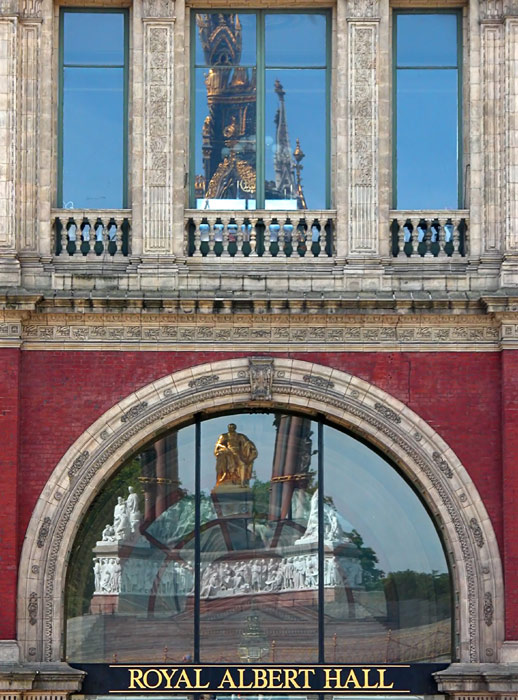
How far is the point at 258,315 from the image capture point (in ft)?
83.3

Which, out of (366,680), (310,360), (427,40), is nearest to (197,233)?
Answer: (310,360)

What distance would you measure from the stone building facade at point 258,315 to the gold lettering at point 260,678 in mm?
2156

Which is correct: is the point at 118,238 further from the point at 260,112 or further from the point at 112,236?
the point at 260,112

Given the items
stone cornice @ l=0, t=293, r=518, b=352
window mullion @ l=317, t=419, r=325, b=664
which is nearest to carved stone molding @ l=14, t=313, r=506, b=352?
stone cornice @ l=0, t=293, r=518, b=352

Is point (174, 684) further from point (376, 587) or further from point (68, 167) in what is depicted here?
point (68, 167)

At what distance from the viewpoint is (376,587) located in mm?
25578

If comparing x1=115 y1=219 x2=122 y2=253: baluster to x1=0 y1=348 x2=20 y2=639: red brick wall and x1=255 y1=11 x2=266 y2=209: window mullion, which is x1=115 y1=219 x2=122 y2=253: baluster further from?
x1=0 y1=348 x2=20 y2=639: red brick wall

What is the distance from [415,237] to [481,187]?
1043mm

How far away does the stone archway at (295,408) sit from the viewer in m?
25.0

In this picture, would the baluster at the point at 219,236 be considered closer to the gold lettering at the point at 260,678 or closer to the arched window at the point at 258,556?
the arched window at the point at 258,556

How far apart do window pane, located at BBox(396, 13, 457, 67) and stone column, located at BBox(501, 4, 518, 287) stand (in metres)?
0.95

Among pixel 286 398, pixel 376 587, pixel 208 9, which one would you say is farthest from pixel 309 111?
pixel 376 587

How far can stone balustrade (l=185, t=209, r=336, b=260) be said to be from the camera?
25.9m

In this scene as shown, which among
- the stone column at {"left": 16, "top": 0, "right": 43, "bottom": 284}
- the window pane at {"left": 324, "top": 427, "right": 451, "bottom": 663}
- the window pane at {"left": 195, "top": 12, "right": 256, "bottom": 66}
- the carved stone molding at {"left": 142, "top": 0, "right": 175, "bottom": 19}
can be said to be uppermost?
the carved stone molding at {"left": 142, "top": 0, "right": 175, "bottom": 19}
